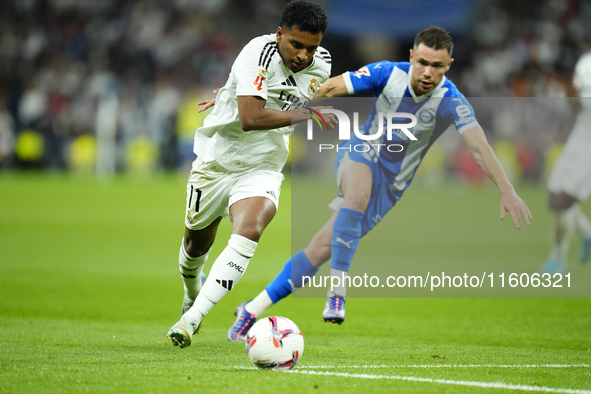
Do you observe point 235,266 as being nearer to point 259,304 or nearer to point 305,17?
point 259,304

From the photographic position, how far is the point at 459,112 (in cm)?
577

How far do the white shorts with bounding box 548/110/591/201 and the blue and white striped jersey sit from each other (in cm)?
378

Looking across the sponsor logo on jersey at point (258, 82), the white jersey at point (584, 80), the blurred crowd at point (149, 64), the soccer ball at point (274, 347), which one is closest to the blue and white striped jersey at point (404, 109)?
the sponsor logo on jersey at point (258, 82)

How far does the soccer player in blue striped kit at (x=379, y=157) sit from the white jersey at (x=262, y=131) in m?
0.39

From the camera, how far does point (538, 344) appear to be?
582cm

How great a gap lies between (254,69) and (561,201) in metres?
5.90

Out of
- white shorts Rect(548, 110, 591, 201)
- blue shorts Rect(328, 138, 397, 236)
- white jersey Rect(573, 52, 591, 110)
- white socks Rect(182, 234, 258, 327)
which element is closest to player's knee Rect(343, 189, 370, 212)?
blue shorts Rect(328, 138, 397, 236)

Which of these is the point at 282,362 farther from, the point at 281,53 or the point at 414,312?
the point at 414,312

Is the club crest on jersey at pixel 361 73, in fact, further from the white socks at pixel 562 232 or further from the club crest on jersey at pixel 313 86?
the white socks at pixel 562 232

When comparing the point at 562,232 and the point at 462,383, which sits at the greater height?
the point at 462,383

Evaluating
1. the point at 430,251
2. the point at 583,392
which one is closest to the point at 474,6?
the point at 430,251

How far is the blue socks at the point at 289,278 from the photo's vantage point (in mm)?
5930

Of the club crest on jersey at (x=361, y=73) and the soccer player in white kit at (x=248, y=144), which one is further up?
the club crest on jersey at (x=361, y=73)

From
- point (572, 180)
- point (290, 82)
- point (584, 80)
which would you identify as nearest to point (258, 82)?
point (290, 82)
